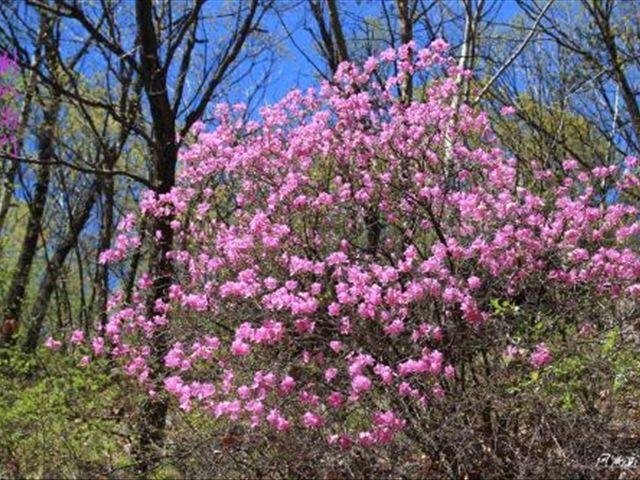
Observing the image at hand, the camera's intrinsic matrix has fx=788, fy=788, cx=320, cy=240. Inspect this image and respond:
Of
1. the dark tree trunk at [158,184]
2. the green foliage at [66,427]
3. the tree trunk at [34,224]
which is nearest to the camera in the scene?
the green foliage at [66,427]

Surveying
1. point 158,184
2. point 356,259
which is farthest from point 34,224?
point 356,259

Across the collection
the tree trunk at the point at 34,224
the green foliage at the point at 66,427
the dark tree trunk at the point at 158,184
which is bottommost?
the green foliage at the point at 66,427

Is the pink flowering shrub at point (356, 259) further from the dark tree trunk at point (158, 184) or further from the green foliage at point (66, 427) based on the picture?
the green foliage at point (66, 427)

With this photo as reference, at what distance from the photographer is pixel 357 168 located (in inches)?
214

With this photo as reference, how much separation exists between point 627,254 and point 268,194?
96.2 inches

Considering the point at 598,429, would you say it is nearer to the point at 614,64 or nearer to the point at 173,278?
the point at 173,278

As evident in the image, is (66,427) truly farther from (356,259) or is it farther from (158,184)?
(356,259)

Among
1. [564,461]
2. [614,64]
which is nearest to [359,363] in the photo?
[564,461]

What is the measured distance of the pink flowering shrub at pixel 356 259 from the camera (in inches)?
174

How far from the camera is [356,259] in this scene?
508 cm

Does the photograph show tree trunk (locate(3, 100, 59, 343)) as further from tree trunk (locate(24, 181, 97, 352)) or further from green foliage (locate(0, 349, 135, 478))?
green foliage (locate(0, 349, 135, 478))

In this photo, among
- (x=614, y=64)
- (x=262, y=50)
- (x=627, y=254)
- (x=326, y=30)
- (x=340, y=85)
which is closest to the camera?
(x=627, y=254)

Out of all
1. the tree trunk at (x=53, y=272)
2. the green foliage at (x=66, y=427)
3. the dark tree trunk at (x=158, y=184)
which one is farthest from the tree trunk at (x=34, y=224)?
the dark tree trunk at (x=158, y=184)

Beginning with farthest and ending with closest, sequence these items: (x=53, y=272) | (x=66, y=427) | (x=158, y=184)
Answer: (x=53, y=272) → (x=158, y=184) → (x=66, y=427)
